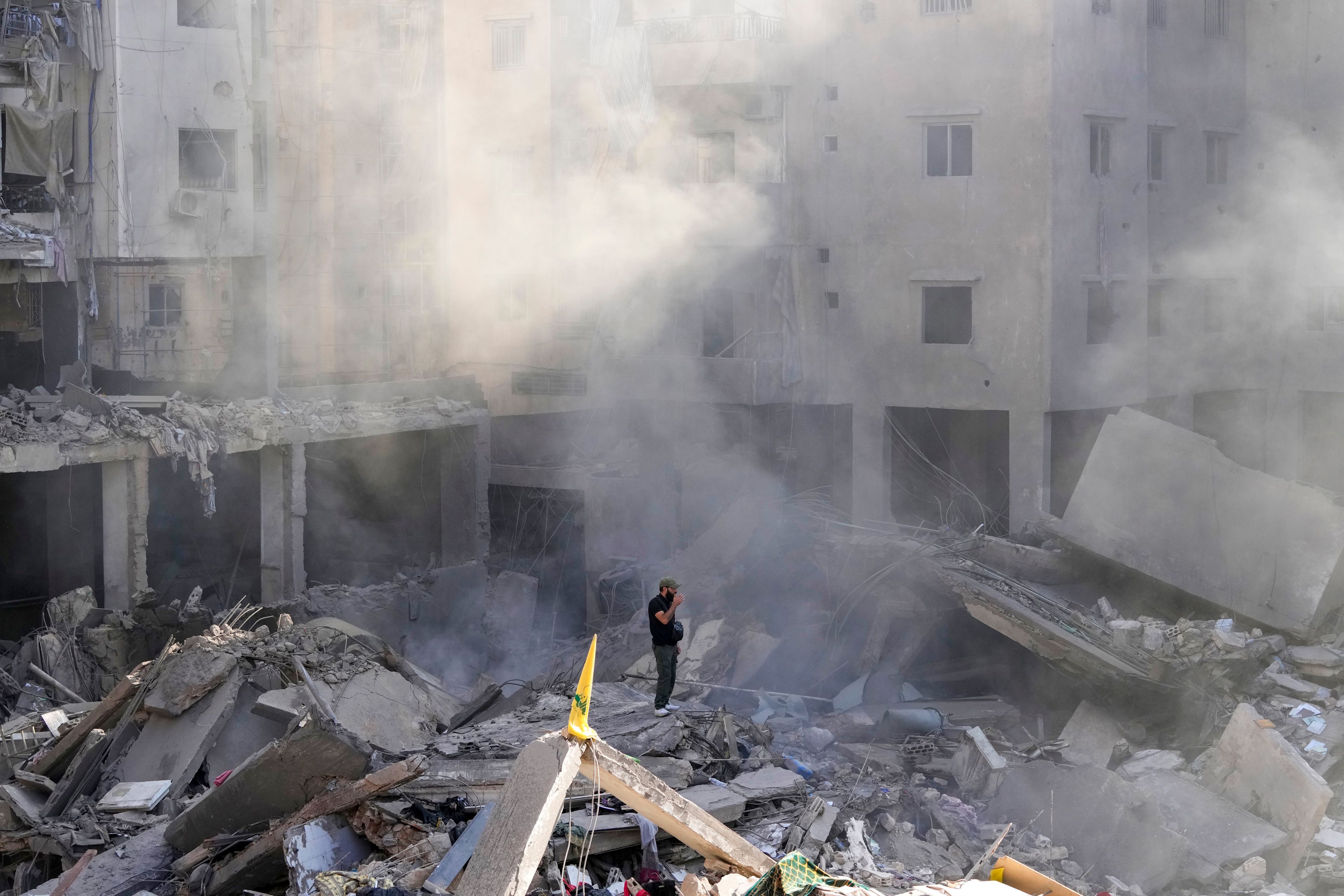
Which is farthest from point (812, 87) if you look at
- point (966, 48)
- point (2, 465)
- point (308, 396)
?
point (2, 465)

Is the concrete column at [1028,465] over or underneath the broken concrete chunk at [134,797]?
over

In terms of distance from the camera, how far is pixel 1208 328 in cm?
2411

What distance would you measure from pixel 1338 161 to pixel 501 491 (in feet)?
53.8

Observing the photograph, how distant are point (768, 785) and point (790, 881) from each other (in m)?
3.61

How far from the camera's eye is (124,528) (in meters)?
18.6

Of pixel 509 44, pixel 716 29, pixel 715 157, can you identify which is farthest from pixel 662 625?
pixel 509 44

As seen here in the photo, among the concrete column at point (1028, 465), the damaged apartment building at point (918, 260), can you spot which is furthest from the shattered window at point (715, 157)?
the concrete column at point (1028, 465)

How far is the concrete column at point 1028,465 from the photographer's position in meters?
21.3

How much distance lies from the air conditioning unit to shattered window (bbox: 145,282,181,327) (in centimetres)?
129

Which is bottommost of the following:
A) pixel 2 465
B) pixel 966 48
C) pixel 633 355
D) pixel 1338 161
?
pixel 2 465

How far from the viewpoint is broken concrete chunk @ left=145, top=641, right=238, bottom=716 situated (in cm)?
1144

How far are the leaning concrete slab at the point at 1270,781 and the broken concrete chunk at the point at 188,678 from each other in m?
8.72

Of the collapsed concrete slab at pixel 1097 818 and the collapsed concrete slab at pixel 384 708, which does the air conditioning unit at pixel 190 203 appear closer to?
the collapsed concrete slab at pixel 384 708

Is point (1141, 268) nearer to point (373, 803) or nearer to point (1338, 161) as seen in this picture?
point (1338, 161)
